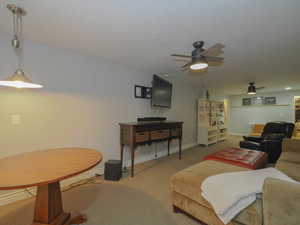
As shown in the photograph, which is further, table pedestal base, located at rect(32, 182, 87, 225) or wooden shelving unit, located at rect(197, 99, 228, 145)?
wooden shelving unit, located at rect(197, 99, 228, 145)

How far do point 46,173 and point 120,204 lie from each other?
45.7 inches

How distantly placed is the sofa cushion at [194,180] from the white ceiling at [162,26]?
1.69 metres

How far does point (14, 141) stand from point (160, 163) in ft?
8.85

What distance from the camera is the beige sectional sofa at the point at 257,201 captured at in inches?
36.3

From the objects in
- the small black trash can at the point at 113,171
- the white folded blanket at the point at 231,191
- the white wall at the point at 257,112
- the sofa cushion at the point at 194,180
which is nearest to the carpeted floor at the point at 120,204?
the small black trash can at the point at 113,171

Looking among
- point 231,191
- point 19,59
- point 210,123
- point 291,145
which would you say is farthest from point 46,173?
point 210,123

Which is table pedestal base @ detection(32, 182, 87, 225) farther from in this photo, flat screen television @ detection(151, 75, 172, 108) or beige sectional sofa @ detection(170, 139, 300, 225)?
flat screen television @ detection(151, 75, 172, 108)

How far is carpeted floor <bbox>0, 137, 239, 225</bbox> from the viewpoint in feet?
5.34

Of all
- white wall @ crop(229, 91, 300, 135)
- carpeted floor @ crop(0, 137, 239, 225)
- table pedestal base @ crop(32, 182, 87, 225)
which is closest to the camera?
table pedestal base @ crop(32, 182, 87, 225)

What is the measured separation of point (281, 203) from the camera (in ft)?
3.08

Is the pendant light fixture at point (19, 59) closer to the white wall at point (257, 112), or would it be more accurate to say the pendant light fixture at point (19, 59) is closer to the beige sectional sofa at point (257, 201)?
the beige sectional sofa at point (257, 201)

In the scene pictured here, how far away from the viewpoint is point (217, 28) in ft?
5.69

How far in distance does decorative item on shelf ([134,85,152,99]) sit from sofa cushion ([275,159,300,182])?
2.73 meters

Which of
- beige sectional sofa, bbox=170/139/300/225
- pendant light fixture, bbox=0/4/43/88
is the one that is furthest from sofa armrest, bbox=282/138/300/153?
pendant light fixture, bbox=0/4/43/88
